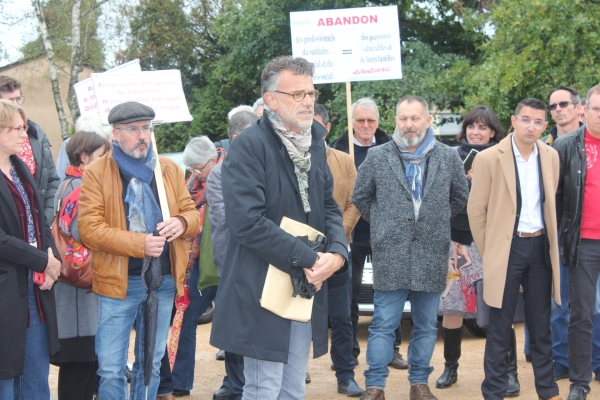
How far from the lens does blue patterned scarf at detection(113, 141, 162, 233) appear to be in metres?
4.71

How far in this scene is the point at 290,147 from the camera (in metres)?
3.88

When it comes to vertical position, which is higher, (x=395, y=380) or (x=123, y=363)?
(x=123, y=363)

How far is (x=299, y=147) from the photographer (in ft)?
12.8

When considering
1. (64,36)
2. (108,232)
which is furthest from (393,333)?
(64,36)

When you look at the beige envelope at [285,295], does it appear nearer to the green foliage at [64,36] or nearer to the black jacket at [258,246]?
the black jacket at [258,246]

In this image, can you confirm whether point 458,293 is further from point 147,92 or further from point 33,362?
point 33,362

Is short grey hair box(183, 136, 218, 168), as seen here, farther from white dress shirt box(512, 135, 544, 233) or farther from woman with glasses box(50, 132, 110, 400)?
white dress shirt box(512, 135, 544, 233)

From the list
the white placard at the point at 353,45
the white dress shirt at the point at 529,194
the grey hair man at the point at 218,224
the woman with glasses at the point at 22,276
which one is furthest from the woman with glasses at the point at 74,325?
the white placard at the point at 353,45

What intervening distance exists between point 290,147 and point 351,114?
3.37 metres

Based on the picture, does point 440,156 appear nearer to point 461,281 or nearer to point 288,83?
point 461,281

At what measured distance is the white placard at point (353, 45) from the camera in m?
7.60

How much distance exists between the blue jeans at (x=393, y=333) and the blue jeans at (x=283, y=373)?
63.6 inches

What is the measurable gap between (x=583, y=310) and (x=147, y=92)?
350cm

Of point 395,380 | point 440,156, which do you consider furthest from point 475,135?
point 395,380
